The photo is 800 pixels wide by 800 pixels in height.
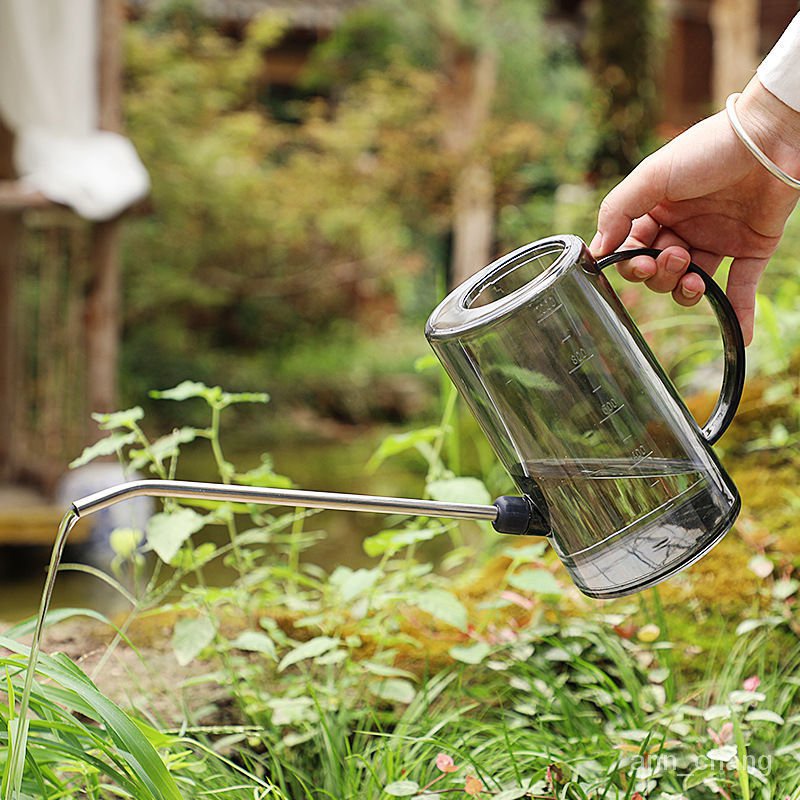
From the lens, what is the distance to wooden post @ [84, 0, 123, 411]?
4.85 m

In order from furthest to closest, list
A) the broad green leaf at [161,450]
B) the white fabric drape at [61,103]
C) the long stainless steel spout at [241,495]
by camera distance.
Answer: the white fabric drape at [61,103], the broad green leaf at [161,450], the long stainless steel spout at [241,495]

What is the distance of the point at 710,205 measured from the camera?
1.23 metres

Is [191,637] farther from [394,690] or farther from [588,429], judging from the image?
[588,429]

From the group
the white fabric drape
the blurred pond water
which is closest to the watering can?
the blurred pond water

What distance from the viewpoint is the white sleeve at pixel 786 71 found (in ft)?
3.54

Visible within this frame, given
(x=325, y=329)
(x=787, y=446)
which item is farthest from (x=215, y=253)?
(x=787, y=446)

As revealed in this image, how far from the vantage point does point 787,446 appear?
7.07 ft

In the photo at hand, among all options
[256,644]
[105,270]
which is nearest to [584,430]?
[256,644]

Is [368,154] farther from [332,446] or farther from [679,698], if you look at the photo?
[679,698]

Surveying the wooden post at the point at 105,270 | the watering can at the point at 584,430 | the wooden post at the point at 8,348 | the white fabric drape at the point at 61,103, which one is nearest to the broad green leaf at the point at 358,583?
the watering can at the point at 584,430

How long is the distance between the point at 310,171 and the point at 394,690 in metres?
8.05

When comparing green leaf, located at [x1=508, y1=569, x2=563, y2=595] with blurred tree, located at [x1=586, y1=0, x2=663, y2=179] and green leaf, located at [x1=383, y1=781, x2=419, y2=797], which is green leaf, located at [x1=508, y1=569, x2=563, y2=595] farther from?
blurred tree, located at [x1=586, y1=0, x2=663, y2=179]

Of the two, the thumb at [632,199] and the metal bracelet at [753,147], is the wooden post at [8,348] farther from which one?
the metal bracelet at [753,147]

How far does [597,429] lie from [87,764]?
0.60m
